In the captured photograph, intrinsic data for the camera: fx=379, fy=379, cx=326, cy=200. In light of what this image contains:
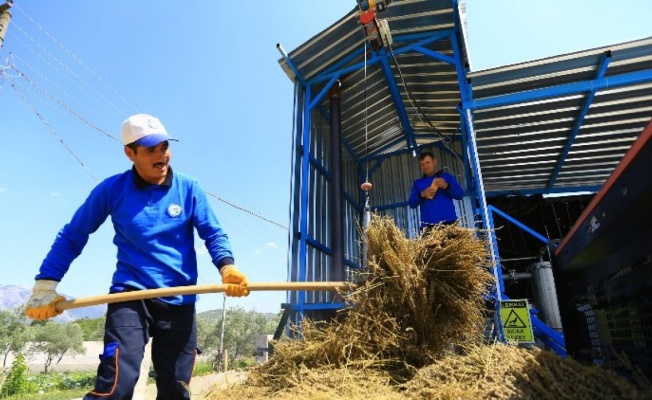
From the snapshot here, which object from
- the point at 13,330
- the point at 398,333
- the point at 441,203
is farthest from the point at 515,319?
the point at 13,330

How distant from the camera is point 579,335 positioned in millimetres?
2205

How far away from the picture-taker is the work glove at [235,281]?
2443 millimetres

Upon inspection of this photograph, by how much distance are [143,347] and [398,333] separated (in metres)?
1.42

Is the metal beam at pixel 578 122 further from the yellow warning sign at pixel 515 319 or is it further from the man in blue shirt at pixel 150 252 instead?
the man in blue shirt at pixel 150 252

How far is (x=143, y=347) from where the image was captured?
2.04 meters

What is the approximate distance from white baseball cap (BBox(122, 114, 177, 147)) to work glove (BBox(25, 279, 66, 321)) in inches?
36.8

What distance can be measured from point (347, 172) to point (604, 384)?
7970 mm

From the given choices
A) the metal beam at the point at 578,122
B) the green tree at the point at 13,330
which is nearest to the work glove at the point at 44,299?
the metal beam at the point at 578,122

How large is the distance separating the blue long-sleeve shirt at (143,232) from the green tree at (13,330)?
6974cm

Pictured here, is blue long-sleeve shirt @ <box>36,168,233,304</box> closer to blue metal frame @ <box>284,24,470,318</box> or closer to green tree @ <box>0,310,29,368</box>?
blue metal frame @ <box>284,24,470,318</box>

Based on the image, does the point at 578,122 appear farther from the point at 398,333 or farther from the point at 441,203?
the point at 398,333

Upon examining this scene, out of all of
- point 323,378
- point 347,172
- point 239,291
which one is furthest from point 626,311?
point 347,172

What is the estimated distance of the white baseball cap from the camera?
231cm

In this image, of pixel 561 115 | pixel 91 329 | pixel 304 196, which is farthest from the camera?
pixel 91 329
